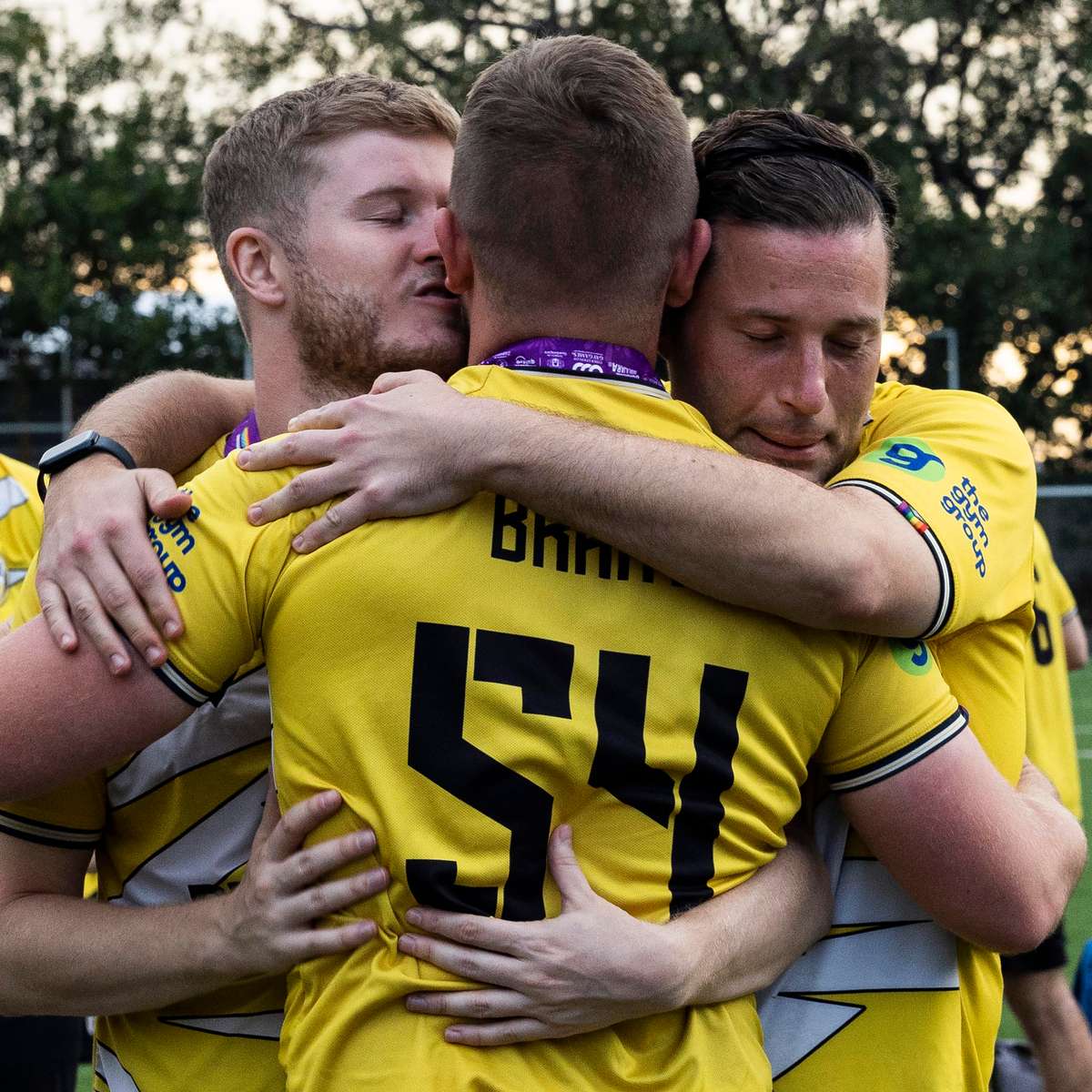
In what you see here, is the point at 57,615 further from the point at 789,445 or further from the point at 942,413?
the point at 942,413

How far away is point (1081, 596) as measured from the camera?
17219 mm

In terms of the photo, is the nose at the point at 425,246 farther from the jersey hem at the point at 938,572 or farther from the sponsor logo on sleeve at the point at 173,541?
the jersey hem at the point at 938,572

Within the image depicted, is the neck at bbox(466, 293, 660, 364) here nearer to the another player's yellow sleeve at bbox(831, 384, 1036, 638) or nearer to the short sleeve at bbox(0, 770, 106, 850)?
the another player's yellow sleeve at bbox(831, 384, 1036, 638)

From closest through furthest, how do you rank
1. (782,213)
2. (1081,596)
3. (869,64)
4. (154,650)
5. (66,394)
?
1. (154,650)
2. (782,213)
3. (1081,596)
4. (66,394)
5. (869,64)

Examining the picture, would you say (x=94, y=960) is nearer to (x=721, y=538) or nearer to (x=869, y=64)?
(x=721, y=538)

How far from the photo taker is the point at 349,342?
232cm

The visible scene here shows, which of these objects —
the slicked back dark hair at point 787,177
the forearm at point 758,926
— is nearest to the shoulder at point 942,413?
the slicked back dark hair at point 787,177

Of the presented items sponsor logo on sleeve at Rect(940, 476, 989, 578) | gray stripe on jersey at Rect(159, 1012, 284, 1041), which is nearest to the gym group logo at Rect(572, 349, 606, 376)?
sponsor logo on sleeve at Rect(940, 476, 989, 578)

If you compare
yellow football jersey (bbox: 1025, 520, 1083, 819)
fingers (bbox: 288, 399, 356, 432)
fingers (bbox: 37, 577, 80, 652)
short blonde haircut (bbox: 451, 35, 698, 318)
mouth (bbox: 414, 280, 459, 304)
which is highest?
short blonde haircut (bbox: 451, 35, 698, 318)

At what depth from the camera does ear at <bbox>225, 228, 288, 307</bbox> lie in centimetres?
239

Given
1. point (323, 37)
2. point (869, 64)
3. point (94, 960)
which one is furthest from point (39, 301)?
point (94, 960)

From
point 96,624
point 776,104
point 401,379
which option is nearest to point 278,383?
point 401,379

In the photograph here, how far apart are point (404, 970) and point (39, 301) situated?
19.8 m

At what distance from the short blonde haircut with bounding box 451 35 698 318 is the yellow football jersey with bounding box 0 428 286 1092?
0.72 metres
